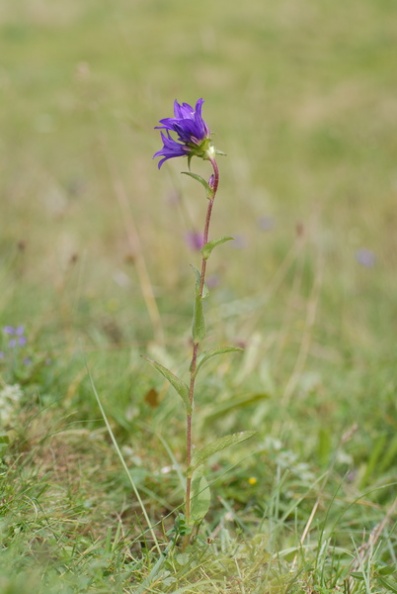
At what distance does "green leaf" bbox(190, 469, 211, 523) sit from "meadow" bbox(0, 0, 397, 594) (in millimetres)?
52

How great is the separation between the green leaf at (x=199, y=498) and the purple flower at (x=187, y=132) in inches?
27.4

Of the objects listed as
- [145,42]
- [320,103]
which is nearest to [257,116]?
[320,103]

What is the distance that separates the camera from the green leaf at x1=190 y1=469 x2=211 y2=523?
1.42m

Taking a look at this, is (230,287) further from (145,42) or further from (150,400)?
(145,42)

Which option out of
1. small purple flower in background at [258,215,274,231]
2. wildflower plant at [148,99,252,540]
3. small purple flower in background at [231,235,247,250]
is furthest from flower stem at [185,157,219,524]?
small purple flower in background at [258,215,274,231]

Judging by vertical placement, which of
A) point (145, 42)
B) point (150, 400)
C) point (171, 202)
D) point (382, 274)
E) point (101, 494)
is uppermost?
point (145, 42)

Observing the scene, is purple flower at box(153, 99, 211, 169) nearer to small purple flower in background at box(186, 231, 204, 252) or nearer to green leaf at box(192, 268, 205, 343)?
green leaf at box(192, 268, 205, 343)

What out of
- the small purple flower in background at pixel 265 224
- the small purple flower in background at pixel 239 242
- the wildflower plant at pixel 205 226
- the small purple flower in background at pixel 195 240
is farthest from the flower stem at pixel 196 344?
the small purple flower in background at pixel 265 224

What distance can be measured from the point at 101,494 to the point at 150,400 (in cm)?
43

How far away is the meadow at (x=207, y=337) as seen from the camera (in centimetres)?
141

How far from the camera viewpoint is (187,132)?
1302 millimetres

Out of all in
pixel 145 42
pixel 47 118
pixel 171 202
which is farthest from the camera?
pixel 145 42

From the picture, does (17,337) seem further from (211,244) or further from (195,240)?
(195,240)

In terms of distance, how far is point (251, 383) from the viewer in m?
2.51
